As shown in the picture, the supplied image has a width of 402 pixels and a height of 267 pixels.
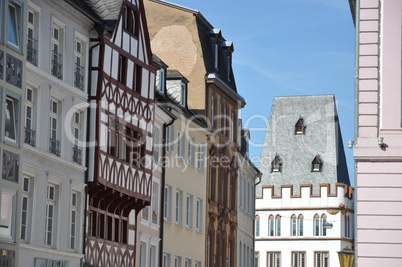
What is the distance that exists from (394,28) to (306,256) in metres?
78.6

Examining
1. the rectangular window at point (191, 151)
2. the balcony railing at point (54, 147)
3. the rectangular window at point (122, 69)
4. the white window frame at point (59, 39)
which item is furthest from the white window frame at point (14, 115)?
the rectangular window at point (191, 151)

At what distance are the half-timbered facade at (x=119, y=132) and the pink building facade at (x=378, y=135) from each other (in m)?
15.1

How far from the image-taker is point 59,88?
3416 cm

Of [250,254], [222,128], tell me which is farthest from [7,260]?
[250,254]

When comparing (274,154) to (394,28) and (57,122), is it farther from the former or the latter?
(394,28)

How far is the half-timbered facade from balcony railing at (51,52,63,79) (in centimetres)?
256

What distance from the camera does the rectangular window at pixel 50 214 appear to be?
33.3 m

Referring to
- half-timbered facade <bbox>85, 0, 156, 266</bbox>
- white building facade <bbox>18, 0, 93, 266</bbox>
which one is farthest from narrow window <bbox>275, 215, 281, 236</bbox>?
white building facade <bbox>18, 0, 93, 266</bbox>

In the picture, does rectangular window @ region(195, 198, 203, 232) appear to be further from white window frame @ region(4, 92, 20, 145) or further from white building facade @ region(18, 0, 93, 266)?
white window frame @ region(4, 92, 20, 145)

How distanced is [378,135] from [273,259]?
79742 millimetres

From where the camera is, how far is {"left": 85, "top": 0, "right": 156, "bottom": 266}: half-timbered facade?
36.9 m

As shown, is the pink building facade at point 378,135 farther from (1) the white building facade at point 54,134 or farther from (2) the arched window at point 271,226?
(2) the arched window at point 271,226

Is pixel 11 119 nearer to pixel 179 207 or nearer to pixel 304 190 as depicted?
pixel 179 207

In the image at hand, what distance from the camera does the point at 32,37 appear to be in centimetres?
3250
